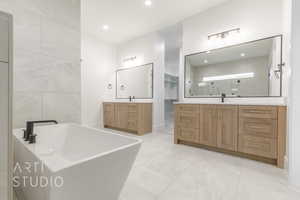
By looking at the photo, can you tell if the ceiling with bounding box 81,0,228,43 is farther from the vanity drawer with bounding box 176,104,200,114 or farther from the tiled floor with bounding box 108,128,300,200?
the tiled floor with bounding box 108,128,300,200

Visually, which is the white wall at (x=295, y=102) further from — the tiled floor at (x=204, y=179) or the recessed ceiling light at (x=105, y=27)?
the recessed ceiling light at (x=105, y=27)

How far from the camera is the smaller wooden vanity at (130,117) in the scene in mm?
3482

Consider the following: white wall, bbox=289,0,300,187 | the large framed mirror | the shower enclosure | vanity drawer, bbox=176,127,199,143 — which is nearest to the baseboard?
the shower enclosure

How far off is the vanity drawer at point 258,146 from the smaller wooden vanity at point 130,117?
2136 mm

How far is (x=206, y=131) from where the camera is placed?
2395mm

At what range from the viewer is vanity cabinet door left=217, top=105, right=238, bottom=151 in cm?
212

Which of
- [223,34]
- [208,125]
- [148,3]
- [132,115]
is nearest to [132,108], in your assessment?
[132,115]

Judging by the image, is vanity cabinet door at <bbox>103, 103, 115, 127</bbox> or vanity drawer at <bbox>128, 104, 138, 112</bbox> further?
vanity cabinet door at <bbox>103, 103, 115, 127</bbox>

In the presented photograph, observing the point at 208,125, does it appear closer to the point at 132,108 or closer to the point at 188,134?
the point at 188,134

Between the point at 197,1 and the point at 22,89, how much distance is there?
3.14 metres

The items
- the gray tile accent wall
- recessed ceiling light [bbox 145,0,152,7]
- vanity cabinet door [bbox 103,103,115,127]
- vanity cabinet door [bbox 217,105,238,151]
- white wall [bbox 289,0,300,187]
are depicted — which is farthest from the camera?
vanity cabinet door [bbox 103,103,115,127]

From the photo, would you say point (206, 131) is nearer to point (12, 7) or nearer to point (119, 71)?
point (12, 7)

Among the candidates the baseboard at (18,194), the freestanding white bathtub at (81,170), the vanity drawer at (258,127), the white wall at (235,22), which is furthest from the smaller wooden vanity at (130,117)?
the baseboard at (18,194)

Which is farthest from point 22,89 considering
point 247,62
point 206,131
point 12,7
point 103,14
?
point 247,62
